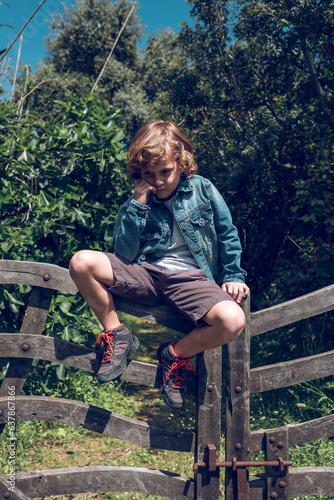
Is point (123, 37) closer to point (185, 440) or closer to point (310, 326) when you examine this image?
point (310, 326)

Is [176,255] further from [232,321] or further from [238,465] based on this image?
[238,465]

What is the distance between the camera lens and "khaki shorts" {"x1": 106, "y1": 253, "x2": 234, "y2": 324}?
2.16 metres

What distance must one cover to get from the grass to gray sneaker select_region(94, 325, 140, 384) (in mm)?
1451

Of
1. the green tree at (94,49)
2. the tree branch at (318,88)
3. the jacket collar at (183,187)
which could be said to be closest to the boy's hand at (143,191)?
the jacket collar at (183,187)

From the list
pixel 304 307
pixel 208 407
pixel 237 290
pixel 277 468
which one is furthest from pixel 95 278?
pixel 277 468

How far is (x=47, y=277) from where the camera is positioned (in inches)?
90.9

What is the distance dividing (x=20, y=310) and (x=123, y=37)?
14868 mm

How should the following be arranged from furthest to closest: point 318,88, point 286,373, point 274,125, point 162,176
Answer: point 274,125, point 318,88, point 162,176, point 286,373

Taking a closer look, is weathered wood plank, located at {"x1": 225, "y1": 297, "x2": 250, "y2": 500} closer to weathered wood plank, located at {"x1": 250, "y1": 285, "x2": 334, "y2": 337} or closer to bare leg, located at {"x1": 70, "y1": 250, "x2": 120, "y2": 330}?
weathered wood plank, located at {"x1": 250, "y1": 285, "x2": 334, "y2": 337}

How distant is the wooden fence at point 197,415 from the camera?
7.39ft

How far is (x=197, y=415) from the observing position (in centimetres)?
226

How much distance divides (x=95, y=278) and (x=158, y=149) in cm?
78

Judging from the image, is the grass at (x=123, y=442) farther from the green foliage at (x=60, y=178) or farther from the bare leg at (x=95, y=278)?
the bare leg at (x=95, y=278)

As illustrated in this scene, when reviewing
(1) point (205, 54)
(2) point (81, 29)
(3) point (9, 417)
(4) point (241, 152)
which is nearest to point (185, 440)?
(3) point (9, 417)
